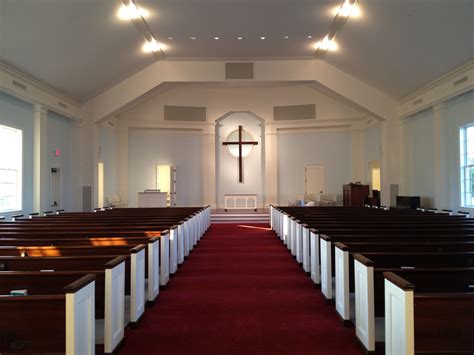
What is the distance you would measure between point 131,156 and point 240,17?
302 inches

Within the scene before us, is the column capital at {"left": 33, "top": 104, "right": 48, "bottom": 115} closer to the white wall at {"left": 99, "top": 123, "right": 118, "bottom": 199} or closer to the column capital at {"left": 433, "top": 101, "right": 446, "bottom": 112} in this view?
the white wall at {"left": 99, "top": 123, "right": 118, "bottom": 199}

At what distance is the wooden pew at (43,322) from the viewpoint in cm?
219

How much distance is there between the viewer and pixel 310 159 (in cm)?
1490

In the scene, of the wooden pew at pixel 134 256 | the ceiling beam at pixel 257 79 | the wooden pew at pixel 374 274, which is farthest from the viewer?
the ceiling beam at pixel 257 79

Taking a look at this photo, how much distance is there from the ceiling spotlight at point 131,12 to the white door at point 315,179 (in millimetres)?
8546

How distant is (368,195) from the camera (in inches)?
510

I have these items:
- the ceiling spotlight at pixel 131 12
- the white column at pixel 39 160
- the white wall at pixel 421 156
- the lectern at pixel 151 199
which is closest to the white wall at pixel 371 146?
the white wall at pixel 421 156

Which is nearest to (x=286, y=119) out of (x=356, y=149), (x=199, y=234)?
(x=356, y=149)

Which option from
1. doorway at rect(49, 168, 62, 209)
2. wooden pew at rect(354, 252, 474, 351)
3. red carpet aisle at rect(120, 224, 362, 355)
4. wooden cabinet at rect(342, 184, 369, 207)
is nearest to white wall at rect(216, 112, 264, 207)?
wooden cabinet at rect(342, 184, 369, 207)

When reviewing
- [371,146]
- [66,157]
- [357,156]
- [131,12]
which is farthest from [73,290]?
[357,156]

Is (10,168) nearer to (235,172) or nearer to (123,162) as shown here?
(123,162)

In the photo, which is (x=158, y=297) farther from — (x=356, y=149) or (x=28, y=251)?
(x=356, y=149)

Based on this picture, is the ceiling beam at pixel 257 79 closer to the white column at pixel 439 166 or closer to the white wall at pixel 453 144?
the white column at pixel 439 166

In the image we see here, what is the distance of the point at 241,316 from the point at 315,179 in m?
11.7
